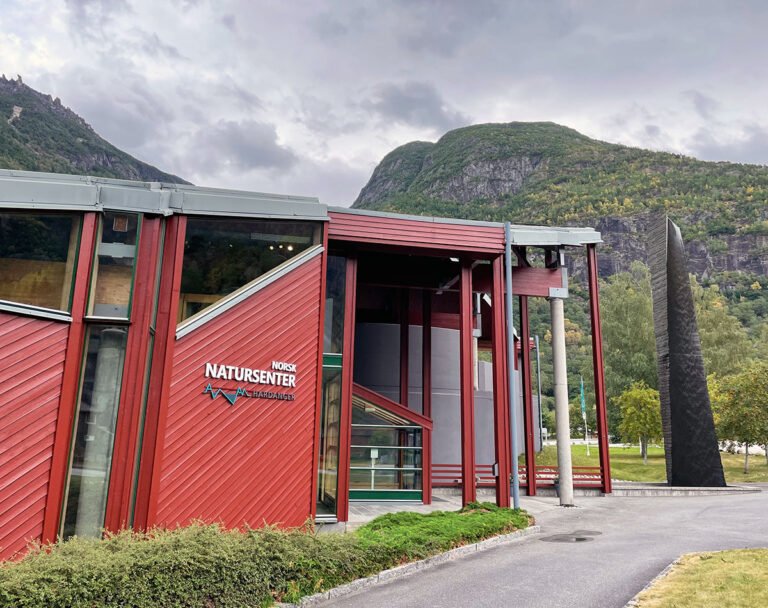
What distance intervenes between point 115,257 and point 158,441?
3.41 metres

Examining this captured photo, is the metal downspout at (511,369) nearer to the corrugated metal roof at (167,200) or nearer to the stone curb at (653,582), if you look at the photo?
the corrugated metal roof at (167,200)

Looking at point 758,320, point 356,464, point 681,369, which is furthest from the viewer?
point 758,320

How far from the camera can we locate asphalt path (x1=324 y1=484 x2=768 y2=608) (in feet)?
27.5

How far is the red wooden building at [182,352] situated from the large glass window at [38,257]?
2cm

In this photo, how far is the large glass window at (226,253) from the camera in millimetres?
12148

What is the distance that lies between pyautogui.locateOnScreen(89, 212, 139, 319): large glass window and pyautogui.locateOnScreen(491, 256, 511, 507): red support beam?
10223 millimetres

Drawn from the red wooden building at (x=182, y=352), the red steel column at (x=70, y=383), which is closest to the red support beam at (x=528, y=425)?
the red wooden building at (x=182, y=352)

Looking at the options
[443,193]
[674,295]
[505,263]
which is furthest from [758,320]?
[443,193]

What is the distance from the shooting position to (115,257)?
36.7ft

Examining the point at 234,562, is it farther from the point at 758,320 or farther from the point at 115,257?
the point at 758,320

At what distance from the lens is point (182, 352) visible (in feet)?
38.5

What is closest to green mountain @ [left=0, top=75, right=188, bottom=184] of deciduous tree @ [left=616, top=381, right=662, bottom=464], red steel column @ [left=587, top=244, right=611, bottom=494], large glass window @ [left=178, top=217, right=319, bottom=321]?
deciduous tree @ [left=616, top=381, right=662, bottom=464]

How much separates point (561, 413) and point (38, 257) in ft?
53.1

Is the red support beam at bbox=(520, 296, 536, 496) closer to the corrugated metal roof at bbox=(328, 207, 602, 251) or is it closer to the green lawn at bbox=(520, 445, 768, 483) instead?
the corrugated metal roof at bbox=(328, 207, 602, 251)
